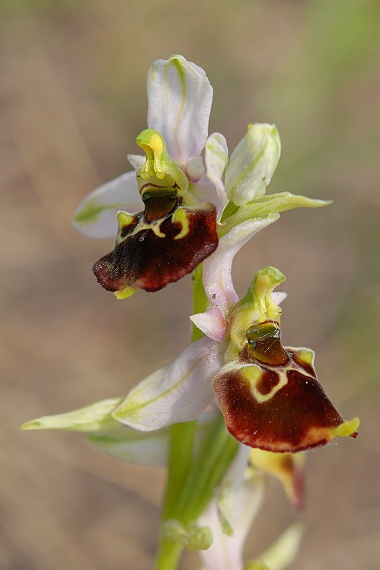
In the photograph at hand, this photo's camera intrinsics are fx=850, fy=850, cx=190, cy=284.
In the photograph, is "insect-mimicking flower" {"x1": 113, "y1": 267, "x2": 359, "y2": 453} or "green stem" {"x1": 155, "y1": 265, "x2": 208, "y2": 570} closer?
"insect-mimicking flower" {"x1": 113, "y1": 267, "x2": 359, "y2": 453}

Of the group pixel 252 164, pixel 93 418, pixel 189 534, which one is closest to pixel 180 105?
pixel 252 164

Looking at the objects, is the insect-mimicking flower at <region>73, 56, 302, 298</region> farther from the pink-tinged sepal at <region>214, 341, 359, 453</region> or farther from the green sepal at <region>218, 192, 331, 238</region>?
the pink-tinged sepal at <region>214, 341, 359, 453</region>

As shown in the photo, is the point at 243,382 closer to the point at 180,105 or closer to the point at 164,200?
the point at 164,200

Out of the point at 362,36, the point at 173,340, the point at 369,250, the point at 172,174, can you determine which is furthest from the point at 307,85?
the point at 172,174

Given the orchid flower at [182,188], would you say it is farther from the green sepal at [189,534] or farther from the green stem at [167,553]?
the green stem at [167,553]

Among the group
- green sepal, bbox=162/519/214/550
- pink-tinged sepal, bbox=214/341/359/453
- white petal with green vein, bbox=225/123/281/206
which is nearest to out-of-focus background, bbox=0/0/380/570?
green sepal, bbox=162/519/214/550

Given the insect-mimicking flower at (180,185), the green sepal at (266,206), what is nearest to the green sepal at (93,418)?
the insect-mimicking flower at (180,185)
